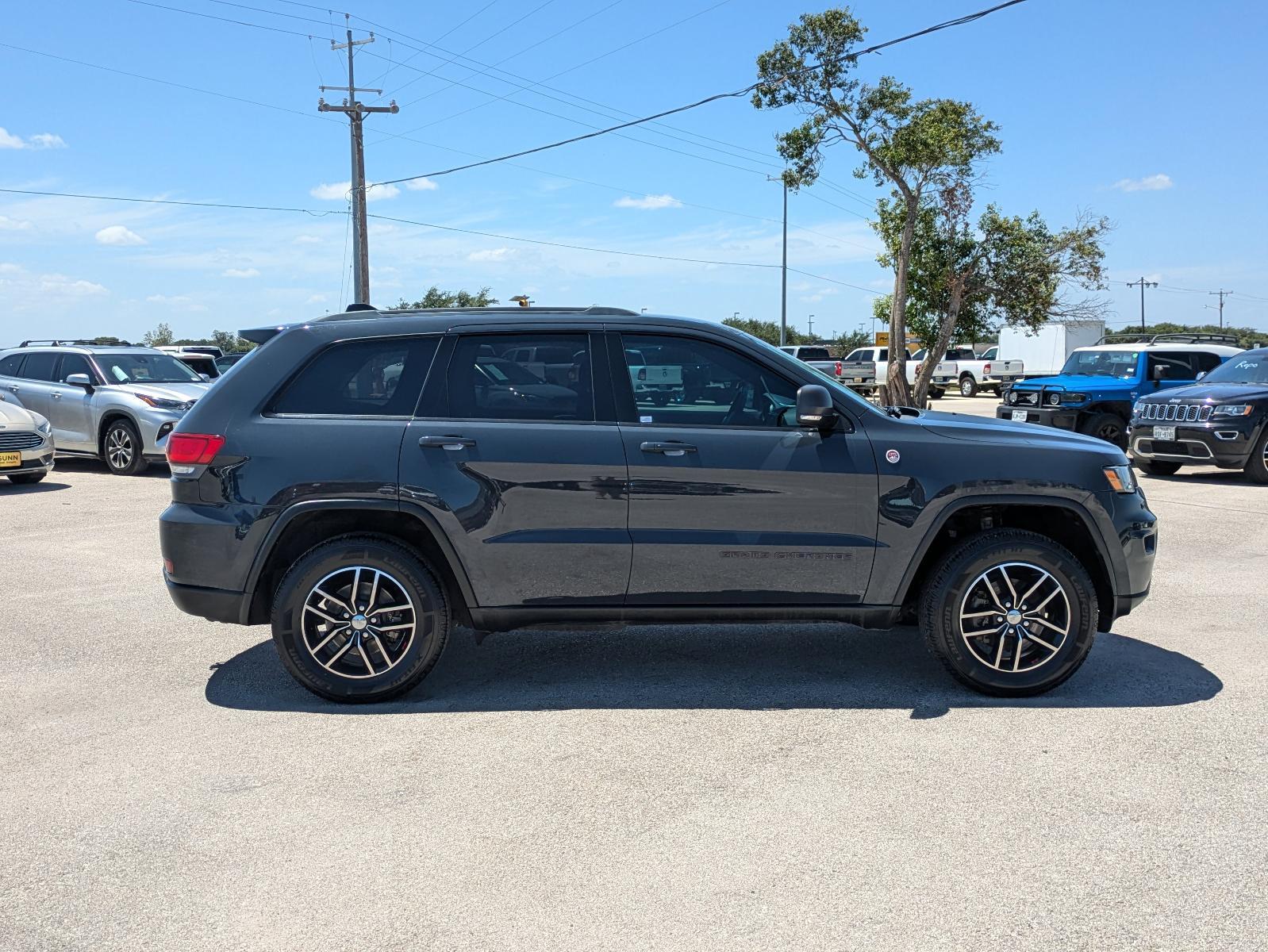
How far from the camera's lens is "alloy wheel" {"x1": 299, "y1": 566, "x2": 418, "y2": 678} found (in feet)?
16.5

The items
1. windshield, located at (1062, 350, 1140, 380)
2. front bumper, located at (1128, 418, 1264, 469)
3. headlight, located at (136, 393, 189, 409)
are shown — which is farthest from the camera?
windshield, located at (1062, 350, 1140, 380)

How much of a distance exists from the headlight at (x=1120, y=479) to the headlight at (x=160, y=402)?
1279cm

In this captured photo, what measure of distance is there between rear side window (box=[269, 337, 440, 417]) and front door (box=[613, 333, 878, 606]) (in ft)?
3.13

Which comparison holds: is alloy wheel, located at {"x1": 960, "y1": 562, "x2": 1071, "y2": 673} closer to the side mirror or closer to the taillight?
the side mirror

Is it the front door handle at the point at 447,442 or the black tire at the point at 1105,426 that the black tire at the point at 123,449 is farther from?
the black tire at the point at 1105,426

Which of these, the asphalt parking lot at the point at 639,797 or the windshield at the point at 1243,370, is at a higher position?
the windshield at the point at 1243,370

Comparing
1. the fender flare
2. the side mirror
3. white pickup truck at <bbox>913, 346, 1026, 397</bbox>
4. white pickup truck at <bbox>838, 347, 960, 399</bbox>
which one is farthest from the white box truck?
the fender flare

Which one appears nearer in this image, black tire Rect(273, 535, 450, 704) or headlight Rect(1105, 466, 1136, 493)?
black tire Rect(273, 535, 450, 704)

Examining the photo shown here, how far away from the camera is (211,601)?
5.11m

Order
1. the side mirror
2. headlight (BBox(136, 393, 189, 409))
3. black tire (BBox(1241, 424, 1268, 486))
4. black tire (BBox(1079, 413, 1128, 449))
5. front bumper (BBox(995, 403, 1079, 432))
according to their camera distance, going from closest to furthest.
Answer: the side mirror, black tire (BBox(1241, 424, 1268, 486)), headlight (BBox(136, 393, 189, 409)), front bumper (BBox(995, 403, 1079, 432)), black tire (BBox(1079, 413, 1128, 449))

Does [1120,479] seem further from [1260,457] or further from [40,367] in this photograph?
[40,367]

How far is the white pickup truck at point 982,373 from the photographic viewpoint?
143 ft

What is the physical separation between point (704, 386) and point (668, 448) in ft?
1.23

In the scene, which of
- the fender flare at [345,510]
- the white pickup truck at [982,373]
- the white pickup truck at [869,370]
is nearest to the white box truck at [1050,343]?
the white pickup truck at [982,373]
